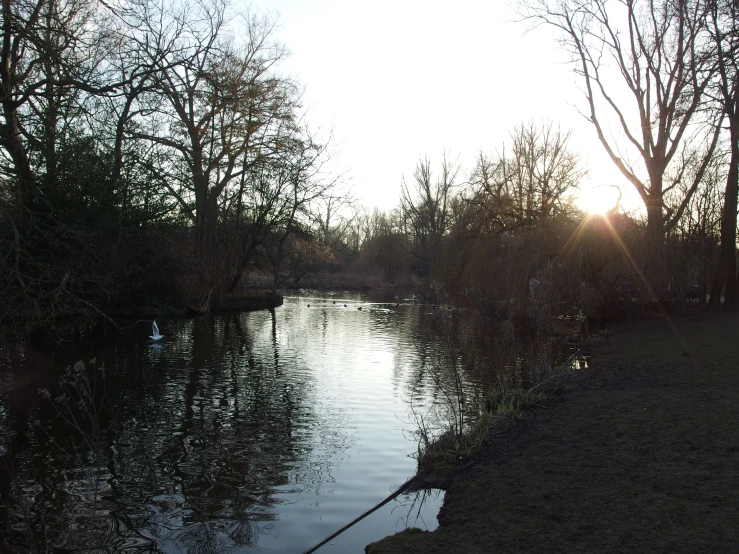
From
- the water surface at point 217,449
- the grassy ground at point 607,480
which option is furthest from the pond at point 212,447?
the grassy ground at point 607,480

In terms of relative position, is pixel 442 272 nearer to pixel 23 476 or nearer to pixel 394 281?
pixel 23 476

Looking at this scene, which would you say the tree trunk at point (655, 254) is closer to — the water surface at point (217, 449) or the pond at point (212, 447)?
the water surface at point (217, 449)

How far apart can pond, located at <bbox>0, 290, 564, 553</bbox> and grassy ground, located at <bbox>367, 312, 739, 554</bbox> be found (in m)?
0.61

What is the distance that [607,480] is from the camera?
4711 mm

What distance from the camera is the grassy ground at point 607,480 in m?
3.79

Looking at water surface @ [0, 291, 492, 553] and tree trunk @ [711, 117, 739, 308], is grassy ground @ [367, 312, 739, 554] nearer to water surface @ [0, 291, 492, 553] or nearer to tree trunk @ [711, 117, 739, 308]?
water surface @ [0, 291, 492, 553]

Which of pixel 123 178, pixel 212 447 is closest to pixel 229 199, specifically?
pixel 123 178

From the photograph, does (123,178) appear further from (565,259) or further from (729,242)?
(729,242)

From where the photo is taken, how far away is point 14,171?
10.2 metres

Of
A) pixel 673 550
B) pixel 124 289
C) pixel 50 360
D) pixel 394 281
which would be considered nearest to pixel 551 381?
pixel 673 550

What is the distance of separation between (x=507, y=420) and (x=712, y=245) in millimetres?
17470

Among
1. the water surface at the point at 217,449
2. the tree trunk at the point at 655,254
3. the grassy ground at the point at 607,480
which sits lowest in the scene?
the water surface at the point at 217,449

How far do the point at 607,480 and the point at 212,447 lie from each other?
14.5ft

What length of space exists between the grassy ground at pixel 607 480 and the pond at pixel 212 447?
61 centimetres
